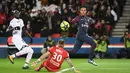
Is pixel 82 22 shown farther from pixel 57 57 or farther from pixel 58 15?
pixel 58 15

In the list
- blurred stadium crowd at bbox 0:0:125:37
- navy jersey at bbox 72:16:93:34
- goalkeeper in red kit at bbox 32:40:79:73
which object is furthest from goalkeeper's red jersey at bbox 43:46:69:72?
blurred stadium crowd at bbox 0:0:125:37

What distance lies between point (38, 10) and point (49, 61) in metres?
11.8

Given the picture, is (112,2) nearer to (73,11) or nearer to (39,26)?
(73,11)

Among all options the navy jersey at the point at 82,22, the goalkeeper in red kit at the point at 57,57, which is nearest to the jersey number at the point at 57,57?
the goalkeeper in red kit at the point at 57,57

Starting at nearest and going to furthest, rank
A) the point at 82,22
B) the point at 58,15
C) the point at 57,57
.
Result: the point at 57,57 → the point at 82,22 → the point at 58,15

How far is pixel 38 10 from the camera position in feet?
85.8

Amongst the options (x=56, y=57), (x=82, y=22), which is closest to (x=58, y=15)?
(x=82, y=22)

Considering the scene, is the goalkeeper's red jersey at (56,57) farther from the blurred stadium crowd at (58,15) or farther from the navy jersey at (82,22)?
the blurred stadium crowd at (58,15)

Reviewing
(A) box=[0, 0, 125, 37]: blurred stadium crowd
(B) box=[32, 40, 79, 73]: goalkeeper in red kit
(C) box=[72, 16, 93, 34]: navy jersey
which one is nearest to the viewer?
(B) box=[32, 40, 79, 73]: goalkeeper in red kit

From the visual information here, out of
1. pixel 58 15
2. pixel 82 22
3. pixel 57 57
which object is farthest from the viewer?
pixel 58 15

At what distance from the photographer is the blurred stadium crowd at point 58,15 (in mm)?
25391

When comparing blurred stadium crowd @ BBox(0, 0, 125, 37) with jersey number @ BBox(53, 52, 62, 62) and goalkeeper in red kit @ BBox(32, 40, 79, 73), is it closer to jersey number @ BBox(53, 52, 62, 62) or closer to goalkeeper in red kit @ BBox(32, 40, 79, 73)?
goalkeeper in red kit @ BBox(32, 40, 79, 73)

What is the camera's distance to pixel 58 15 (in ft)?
84.2

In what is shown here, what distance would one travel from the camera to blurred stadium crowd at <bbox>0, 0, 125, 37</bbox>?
25.4 meters
